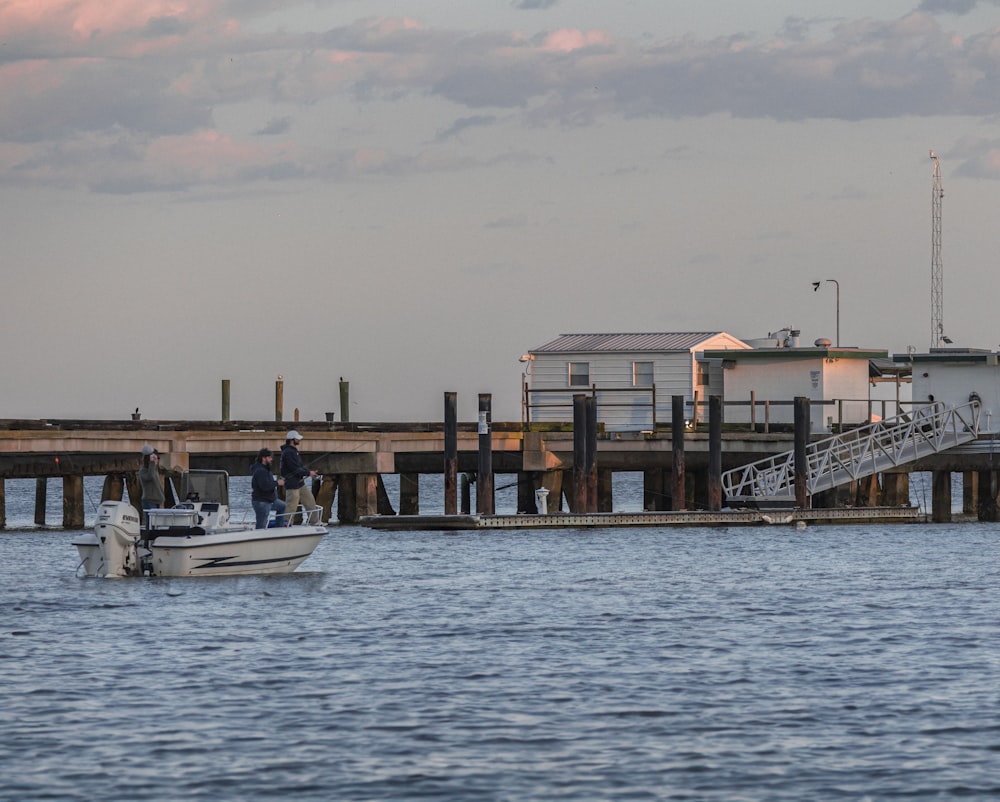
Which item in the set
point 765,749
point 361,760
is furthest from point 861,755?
point 361,760

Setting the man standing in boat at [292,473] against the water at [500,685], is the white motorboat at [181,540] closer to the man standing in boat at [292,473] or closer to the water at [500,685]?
the water at [500,685]

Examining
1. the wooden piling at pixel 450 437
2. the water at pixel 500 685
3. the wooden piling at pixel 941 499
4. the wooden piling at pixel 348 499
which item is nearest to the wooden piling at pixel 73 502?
the wooden piling at pixel 348 499

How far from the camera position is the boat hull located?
29359 millimetres

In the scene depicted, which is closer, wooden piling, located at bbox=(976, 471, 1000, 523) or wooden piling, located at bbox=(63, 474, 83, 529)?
wooden piling, located at bbox=(63, 474, 83, 529)

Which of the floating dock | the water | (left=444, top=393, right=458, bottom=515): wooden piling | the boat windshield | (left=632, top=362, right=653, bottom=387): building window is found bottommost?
the water

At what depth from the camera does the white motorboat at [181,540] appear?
29219 millimetres

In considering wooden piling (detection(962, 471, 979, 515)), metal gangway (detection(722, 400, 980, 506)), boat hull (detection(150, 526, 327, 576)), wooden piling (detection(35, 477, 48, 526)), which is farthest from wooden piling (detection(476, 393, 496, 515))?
wooden piling (detection(962, 471, 979, 515))

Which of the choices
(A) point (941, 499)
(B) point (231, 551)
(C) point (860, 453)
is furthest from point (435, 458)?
(B) point (231, 551)

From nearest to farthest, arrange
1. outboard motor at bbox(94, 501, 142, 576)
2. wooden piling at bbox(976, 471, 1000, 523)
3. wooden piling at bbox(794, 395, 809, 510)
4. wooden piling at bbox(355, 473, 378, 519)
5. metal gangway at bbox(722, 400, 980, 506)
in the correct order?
outboard motor at bbox(94, 501, 142, 576)
wooden piling at bbox(794, 395, 809, 510)
wooden piling at bbox(355, 473, 378, 519)
metal gangway at bbox(722, 400, 980, 506)
wooden piling at bbox(976, 471, 1000, 523)

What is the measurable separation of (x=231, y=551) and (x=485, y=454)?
50.6ft

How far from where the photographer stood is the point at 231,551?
97.8 ft

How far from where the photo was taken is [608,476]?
51.9m

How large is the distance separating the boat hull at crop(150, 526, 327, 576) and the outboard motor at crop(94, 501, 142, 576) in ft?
1.15

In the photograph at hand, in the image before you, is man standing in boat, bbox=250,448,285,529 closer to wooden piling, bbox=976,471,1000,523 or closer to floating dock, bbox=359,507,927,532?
floating dock, bbox=359,507,927,532
